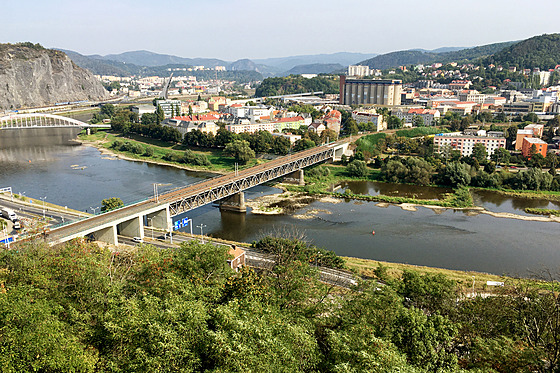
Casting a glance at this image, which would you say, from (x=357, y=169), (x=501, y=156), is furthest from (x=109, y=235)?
(x=501, y=156)

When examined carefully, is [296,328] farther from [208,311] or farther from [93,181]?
[93,181]

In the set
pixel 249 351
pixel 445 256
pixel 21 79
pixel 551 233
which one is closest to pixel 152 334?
pixel 249 351

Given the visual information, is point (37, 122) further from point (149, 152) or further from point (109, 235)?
point (109, 235)

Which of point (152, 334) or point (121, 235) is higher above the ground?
point (152, 334)

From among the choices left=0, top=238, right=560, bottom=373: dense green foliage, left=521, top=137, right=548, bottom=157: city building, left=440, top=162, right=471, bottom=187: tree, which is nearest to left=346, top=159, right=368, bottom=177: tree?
left=440, top=162, right=471, bottom=187: tree

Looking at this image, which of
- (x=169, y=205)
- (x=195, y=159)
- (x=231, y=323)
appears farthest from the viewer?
(x=195, y=159)

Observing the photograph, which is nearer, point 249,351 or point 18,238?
point 249,351

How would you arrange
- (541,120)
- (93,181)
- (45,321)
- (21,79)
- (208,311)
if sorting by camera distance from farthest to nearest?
(21,79) → (541,120) → (93,181) → (208,311) → (45,321)
